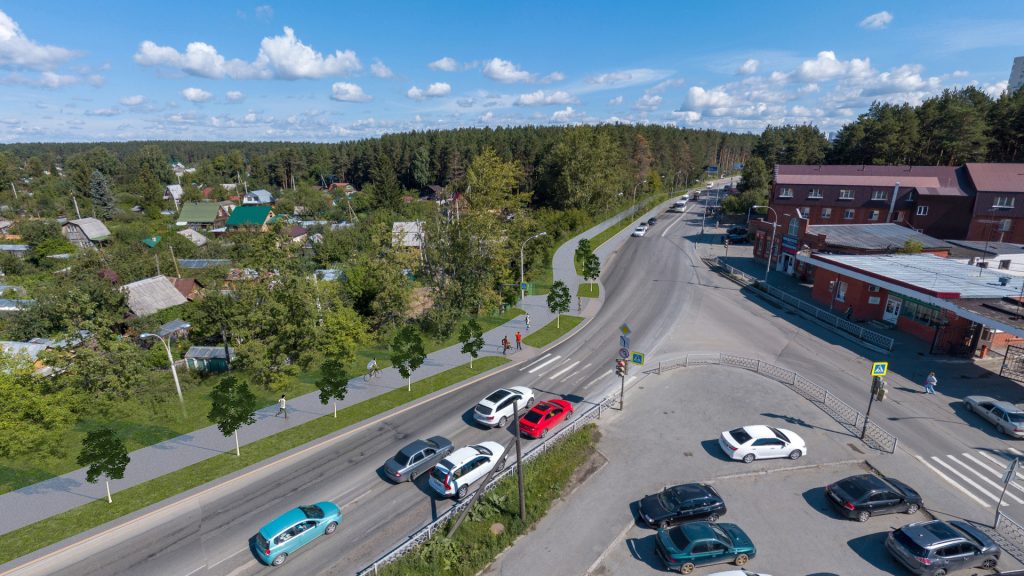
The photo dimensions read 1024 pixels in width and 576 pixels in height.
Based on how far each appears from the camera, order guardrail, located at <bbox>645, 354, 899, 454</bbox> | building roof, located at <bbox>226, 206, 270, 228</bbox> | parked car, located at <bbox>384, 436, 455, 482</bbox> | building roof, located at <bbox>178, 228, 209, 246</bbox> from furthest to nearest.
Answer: building roof, located at <bbox>226, 206, 270, 228</bbox>
building roof, located at <bbox>178, 228, 209, 246</bbox>
guardrail, located at <bbox>645, 354, 899, 454</bbox>
parked car, located at <bbox>384, 436, 455, 482</bbox>

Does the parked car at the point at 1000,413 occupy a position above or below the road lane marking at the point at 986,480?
above

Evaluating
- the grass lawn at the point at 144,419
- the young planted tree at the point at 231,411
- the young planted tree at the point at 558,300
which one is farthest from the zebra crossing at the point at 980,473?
the young planted tree at the point at 231,411

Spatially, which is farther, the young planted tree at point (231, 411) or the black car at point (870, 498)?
the young planted tree at point (231, 411)

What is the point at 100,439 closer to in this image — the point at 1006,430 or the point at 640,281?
the point at 1006,430

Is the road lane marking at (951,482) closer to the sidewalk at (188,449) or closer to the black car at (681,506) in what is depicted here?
the black car at (681,506)

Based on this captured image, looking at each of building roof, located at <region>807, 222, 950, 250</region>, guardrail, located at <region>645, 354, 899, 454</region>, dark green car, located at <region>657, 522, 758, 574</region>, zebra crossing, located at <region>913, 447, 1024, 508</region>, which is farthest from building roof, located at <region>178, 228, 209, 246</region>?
zebra crossing, located at <region>913, 447, 1024, 508</region>

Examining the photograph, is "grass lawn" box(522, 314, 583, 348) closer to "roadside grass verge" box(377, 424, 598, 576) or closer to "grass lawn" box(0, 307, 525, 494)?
"grass lawn" box(0, 307, 525, 494)
